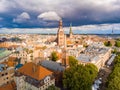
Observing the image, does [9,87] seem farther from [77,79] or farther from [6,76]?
[77,79]

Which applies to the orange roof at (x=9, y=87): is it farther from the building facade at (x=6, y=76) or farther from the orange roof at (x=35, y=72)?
the building facade at (x=6, y=76)

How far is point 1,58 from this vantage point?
95.2m

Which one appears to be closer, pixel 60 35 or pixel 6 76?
pixel 6 76

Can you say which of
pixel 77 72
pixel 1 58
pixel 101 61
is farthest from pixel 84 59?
pixel 1 58

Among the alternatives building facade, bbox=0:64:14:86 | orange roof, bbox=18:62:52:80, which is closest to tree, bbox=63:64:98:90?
orange roof, bbox=18:62:52:80

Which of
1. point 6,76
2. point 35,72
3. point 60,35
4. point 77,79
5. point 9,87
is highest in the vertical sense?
point 60,35

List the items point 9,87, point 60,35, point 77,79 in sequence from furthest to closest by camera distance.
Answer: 1. point 60,35
2. point 9,87
3. point 77,79

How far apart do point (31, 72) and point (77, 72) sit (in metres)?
14.5

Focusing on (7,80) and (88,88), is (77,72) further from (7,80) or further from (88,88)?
(7,80)

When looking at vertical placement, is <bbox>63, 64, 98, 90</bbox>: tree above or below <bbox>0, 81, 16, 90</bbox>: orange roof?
above

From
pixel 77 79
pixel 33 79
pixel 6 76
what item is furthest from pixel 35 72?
pixel 6 76

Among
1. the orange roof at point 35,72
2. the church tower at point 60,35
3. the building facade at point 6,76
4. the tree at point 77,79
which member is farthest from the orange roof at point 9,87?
the church tower at point 60,35

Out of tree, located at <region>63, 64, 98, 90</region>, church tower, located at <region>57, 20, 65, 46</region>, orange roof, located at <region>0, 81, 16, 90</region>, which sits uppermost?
church tower, located at <region>57, 20, 65, 46</region>

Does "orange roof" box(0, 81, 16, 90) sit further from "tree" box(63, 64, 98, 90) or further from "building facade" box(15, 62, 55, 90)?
"tree" box(63, 64, 98, 90)
